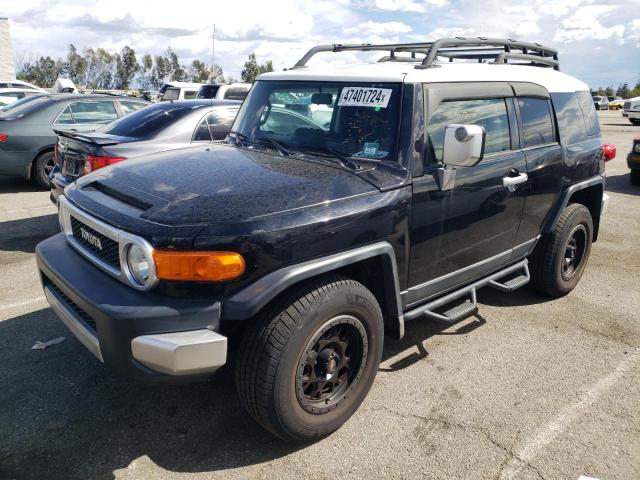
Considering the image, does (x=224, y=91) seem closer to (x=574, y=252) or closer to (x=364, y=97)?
(x=574, y=252)

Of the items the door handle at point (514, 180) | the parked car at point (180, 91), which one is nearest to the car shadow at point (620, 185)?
the door handle at point (514, 180)

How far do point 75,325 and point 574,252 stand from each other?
4287 millimetres

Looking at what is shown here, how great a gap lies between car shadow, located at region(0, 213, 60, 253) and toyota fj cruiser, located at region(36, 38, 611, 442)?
326 centimetres

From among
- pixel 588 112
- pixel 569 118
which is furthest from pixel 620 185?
pixel 569 118

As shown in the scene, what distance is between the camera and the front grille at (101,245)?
2670 millimetres

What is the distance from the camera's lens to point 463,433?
2.96 metres

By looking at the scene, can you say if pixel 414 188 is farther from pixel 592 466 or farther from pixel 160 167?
pixel 592 466

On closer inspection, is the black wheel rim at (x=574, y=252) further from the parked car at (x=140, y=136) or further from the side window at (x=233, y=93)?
the side window at (x=233, y=93)

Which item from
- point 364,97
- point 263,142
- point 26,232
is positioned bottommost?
point 26,232

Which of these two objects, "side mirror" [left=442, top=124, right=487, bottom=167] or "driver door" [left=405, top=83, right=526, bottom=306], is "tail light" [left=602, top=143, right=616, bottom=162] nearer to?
"driver door" [left=405, top=83, right=526, bottom=306]

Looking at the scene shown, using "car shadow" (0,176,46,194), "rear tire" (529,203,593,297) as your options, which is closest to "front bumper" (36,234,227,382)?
"rear tire" (529,203,593,297)

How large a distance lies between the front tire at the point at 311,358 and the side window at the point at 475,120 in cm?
108

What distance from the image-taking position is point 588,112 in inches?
193

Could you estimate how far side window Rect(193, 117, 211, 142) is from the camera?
6.26 meters
